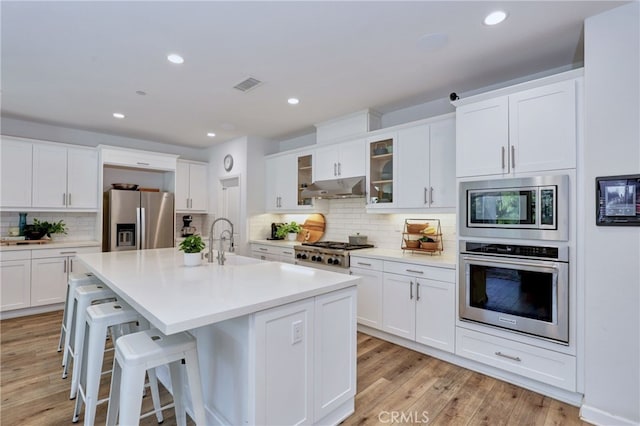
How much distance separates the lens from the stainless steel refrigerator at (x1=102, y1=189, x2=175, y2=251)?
15.1 feet

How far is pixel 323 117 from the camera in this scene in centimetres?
414

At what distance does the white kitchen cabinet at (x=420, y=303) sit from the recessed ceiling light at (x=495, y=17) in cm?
191

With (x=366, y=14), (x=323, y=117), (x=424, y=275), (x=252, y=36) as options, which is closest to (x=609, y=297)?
(x=424, y=275)

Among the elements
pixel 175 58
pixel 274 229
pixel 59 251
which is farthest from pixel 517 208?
pixel 59 251

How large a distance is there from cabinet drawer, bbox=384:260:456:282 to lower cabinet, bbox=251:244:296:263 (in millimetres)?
1516

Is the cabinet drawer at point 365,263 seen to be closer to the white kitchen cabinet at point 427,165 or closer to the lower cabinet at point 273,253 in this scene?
the white kitchen cabinet at point 427,165

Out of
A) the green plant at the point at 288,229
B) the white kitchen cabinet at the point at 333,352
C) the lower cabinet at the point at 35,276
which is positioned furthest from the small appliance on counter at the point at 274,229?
the white kitchen cabinet at the point at 333,352

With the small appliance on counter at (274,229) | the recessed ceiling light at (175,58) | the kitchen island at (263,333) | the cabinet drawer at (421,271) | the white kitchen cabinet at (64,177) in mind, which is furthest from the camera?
the small appliance on counter at (274,229)

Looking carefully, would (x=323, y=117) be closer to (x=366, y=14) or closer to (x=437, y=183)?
(x=437, y=183)

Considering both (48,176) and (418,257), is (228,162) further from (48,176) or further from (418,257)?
(418,257)

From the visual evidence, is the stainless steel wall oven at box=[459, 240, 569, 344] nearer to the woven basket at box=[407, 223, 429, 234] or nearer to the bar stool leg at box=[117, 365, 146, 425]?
the woven basket at box=[407, 223, 429, 234]

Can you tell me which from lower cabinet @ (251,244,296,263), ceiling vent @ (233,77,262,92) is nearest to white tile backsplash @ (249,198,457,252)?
lower cabinet @ (251,244,296,263)

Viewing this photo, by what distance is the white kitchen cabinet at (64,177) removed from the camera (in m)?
4.23

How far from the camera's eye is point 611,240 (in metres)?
1.95
